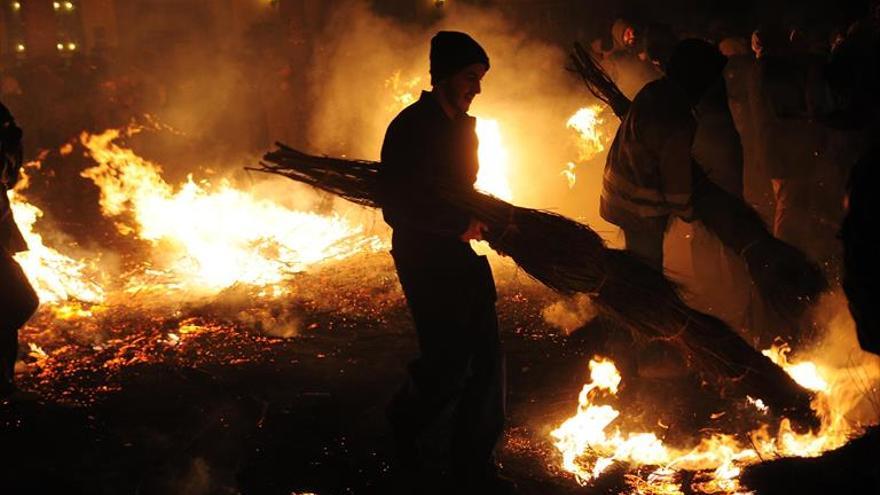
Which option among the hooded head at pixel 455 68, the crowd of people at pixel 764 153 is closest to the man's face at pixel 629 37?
the crowd of people at pixel 764 153

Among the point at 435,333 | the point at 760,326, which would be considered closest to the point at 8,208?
the point at 435,333

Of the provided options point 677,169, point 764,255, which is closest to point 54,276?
point 677,169

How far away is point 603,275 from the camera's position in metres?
4.32

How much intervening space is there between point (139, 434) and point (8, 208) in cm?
200

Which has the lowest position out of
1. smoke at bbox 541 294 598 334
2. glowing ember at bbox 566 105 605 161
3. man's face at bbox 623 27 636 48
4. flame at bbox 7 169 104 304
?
smoke at bbox 541 294 598 334

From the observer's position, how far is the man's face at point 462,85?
13.2ft

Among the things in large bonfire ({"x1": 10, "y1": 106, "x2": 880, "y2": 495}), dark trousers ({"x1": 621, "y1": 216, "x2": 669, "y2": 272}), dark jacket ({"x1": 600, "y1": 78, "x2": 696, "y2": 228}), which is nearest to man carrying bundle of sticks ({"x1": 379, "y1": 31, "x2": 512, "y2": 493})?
large bonfire ({"x1": 10, "y1": 106, "x2": 880, "y2": 495})

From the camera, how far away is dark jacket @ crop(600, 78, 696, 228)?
477 centimetres

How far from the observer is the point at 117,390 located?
5500 millimetres

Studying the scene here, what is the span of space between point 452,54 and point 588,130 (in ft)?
21.2

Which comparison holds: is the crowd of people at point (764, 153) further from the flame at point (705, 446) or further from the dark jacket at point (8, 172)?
the dark jacket at point (8, 172)

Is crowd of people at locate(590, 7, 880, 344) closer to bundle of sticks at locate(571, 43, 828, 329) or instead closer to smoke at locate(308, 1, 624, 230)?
bundle of sticks at locate(571, 43, 828, 329)

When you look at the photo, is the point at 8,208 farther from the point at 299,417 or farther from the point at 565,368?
the point at 565,368

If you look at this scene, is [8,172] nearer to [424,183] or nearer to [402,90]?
[424,183]
